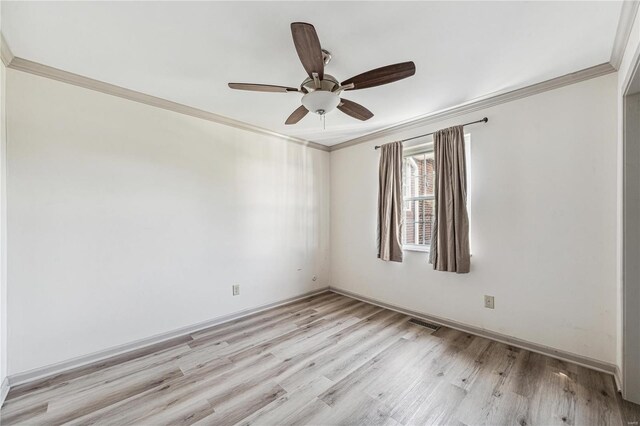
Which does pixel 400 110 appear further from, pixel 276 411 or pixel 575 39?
pixel 276 411

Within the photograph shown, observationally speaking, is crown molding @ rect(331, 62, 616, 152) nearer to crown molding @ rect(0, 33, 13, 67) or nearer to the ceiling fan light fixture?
the ceiling fan light fixture

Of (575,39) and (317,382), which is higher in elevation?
(575,39)

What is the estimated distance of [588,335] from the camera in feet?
7.10

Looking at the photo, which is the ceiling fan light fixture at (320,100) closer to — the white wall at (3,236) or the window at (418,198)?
the window at (418,198)

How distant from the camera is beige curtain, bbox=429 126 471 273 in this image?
109 inches

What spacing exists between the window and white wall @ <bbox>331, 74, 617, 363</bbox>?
1.16ft

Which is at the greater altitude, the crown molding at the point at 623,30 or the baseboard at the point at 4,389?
the crown molding at the point at 623,30

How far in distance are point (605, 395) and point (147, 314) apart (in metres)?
3.78

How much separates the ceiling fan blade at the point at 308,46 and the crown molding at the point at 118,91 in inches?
69.8

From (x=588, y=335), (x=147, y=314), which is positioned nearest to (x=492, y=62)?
(x=588, y=335)

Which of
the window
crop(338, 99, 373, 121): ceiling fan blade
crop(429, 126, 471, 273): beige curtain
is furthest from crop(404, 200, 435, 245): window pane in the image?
crop(338, 99, 373, 121): ceiling fan blade

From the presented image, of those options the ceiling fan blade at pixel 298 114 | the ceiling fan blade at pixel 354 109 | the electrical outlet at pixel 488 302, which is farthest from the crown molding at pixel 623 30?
the electrical outlet at pixel 488 302

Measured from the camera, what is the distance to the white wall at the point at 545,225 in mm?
2115

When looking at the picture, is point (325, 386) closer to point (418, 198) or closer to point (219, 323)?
point (219, 323)
